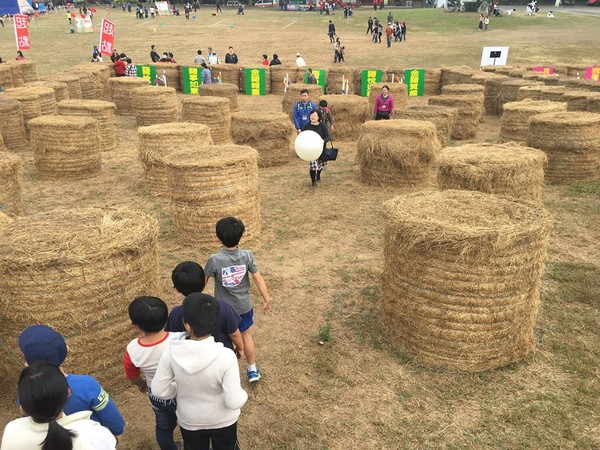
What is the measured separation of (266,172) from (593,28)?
4842 cm

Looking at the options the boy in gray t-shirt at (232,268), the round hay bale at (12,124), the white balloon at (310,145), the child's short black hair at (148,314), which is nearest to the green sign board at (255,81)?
the round hay bale at (12,124)

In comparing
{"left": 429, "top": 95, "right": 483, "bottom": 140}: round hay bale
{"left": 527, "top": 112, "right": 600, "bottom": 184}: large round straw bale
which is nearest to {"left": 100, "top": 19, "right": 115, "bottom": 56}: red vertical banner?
{"left": 429, "top": 95, "right": 483, "bottom": 140}: round hay bale

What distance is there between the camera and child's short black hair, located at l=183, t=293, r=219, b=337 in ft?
10.1

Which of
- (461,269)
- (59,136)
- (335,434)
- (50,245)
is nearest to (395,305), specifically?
(461,269)

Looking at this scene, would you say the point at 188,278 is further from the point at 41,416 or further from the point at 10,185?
the point at 10,185

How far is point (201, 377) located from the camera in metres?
3.13

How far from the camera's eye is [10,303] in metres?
4.48

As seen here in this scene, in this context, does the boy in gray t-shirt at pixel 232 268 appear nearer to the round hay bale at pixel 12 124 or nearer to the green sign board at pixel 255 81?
the round hay bale at pixel 12 124

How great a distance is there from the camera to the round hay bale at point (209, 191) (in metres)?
7.80

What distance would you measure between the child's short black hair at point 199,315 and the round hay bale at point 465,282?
2.53 meters

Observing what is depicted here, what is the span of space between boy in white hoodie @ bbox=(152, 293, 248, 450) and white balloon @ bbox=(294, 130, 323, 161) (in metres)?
7.12

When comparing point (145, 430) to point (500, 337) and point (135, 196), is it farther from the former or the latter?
point (135, 196)

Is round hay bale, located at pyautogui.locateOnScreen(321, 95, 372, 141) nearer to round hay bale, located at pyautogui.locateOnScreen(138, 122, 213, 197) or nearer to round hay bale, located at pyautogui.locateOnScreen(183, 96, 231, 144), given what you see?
round hay bale, located at pyautogui.locateOnScreen(183, 96, 231, 144)

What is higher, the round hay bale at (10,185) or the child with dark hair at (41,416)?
the child with dark hair at (41,416)
